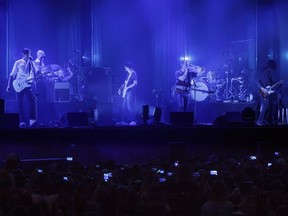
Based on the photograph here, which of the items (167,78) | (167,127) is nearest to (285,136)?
(167,127)

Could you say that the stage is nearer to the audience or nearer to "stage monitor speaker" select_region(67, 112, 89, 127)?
"stage monitor speaker" select_region(67, 112, 89, 127)

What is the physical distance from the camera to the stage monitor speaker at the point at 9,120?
1405cm

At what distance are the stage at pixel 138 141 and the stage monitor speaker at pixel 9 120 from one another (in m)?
0.39

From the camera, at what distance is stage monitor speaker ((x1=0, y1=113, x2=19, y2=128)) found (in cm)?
1405

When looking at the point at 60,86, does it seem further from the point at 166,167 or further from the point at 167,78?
the point at 166,167

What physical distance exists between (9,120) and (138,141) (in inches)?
137

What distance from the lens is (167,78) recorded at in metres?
21.0

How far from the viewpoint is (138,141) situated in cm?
1452

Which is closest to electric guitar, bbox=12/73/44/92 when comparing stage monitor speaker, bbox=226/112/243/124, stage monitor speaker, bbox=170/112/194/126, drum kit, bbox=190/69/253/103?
stage monitor speaker, bbox=170/112/194/126

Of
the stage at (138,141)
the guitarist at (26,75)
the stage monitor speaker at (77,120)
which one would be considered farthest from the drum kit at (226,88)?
the guitarist at (26,75)

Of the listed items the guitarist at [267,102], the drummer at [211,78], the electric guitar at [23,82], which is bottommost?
the guitarist at [267,102]

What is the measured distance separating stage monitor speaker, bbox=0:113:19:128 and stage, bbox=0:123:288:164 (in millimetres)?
390

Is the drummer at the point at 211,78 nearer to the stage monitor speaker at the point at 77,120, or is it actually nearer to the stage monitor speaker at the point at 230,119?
the stage monitor speaker at the point at 230,119

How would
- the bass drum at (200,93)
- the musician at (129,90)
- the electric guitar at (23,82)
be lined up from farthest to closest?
the bass drum at (200,93) < the musician at (129,90) < the electric guitar at (23,82)
